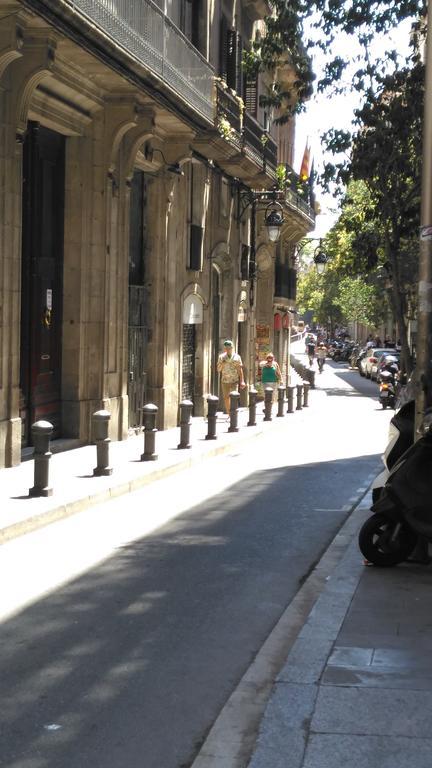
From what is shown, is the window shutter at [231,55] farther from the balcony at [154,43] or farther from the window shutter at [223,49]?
the balcony at [154,43]

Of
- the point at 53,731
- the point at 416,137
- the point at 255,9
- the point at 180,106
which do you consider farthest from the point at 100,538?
the point at 255,9

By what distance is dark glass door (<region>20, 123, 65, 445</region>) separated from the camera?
1667cm

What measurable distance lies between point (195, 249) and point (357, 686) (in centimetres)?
2015

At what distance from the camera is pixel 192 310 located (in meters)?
25.2

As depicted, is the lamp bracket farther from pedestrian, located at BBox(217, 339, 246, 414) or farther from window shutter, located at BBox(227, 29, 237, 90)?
pedestrian, located at BBox(217, 339, 246, 414)

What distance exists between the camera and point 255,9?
30953mm

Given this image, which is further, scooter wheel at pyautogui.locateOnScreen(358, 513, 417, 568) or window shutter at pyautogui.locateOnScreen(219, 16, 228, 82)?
window shutter at pyautogui.locateOnScreen(219, 16, 228, 82)

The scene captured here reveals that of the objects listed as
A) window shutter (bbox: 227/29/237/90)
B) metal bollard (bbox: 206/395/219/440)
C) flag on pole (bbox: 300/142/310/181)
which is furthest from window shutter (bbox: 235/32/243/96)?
flag on pole (bbox: 300/142/310/181)

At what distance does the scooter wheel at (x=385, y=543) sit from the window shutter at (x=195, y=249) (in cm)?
1658

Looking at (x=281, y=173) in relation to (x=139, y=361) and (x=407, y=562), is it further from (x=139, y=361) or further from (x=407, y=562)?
(x=407, y=562)

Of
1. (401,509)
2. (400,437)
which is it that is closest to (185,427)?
(400,437)

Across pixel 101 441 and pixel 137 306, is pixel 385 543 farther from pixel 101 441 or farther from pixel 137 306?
pixel 137 306

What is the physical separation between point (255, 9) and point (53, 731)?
27932mm

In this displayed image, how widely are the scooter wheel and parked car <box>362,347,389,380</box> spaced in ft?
152
